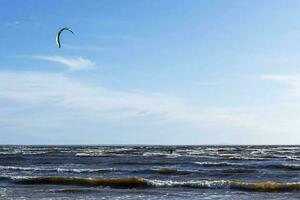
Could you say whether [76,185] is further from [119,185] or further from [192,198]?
[192,198]

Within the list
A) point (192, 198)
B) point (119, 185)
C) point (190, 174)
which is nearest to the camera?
point (192, 198)

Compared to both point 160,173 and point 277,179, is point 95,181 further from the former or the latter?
point 277,179

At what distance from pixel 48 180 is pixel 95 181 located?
2.68m

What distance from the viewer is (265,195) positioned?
22.3 meters

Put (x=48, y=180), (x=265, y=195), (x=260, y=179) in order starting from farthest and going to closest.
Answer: (x=260, y=179), (x=48, y=180), (x=265, y=195)

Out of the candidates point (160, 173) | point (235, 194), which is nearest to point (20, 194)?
point (235, 194)

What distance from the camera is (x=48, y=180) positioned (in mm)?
28547

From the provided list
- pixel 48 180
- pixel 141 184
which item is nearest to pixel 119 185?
pixel 141 184

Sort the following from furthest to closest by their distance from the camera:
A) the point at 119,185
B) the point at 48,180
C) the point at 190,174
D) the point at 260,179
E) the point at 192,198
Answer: the point at 190,174, the point at 260,179, the point at 48,180, the point at 119,185, the point at 192,198

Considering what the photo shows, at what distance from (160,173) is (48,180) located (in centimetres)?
Result: 835

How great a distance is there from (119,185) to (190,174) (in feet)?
27.0

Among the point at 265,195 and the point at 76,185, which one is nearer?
the point at 265,195

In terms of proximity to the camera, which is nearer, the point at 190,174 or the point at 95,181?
the point at 95,181

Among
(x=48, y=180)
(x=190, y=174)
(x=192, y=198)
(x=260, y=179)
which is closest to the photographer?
(x=192, y=198)
